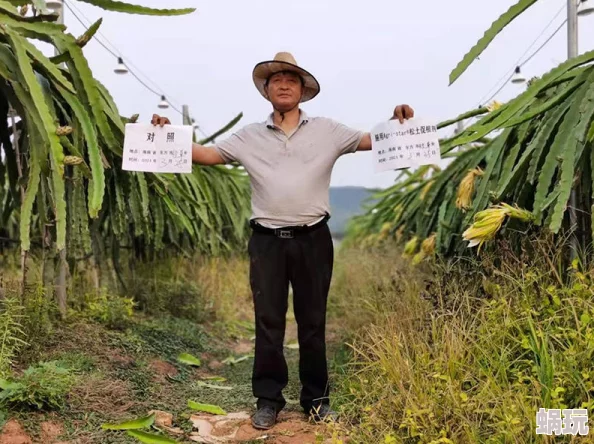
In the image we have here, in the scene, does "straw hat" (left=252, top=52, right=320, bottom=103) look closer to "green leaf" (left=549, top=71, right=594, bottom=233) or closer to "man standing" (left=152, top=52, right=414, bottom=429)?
"man standing" (left=152, top=52, right=414, bottom=429)

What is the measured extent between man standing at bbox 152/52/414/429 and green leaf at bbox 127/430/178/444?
533mm

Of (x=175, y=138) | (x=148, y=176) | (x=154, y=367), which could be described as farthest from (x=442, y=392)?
(x=148, y=176)

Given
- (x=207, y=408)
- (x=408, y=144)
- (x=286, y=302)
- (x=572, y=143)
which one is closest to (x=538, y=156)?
(x=572, y=143)

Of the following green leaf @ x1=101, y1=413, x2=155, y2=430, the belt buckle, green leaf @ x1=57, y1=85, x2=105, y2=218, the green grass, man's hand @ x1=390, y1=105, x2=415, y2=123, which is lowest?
green leaf @ x1=101, y1=413, x2=155, y2=430

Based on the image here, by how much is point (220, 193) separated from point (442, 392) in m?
6.06

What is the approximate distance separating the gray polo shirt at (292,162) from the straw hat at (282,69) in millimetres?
198

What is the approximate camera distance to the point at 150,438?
3062mm

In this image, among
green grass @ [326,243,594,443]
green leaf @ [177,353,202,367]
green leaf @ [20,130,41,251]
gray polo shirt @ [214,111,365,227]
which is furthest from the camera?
green leaf @ [177,353,202,367]

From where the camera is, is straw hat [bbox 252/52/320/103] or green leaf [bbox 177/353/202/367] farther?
green leaf [bbox 177/353/202/367]

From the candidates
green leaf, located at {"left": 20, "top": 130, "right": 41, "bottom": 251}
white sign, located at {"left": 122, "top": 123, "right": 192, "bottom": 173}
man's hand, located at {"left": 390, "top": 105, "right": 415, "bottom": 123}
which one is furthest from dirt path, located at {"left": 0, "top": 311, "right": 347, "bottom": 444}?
man's hand, located at {"left": 390, "top": 105, "right": 415, "bottom": 123}

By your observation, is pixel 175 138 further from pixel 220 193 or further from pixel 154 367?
pixel 220 193

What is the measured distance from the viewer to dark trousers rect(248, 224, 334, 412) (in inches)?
135

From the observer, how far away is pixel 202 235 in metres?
8.12

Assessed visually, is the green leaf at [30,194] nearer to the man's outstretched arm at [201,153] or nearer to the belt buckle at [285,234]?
the man's outstretched arm at [201,153]
